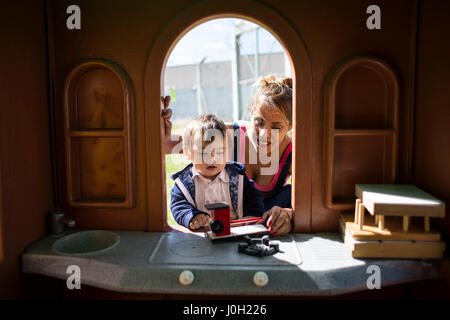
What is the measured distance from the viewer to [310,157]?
1654mm

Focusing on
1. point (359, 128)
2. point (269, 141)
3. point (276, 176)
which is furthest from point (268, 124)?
point (359, 128)

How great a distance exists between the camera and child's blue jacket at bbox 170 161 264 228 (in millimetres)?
2020

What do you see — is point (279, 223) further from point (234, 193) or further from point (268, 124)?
point (268, 124)

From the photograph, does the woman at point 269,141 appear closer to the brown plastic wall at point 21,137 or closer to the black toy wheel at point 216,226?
the black toy wheel at point 216,226

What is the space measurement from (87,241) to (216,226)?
25.3 inches

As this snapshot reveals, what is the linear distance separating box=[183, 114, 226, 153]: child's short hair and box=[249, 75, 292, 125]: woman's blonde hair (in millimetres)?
373

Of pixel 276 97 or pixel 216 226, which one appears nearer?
pixel 216 226

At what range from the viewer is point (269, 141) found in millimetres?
2320

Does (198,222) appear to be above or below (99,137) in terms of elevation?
below

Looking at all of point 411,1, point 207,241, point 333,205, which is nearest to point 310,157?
point 333,205

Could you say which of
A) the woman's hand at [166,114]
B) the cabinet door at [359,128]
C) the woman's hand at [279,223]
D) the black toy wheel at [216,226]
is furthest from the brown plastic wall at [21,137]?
the cabinet door at [359,128]

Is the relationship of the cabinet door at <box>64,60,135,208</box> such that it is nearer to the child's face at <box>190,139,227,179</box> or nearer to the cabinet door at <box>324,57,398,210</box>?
the child's face at <box>190,139,227,179</box>

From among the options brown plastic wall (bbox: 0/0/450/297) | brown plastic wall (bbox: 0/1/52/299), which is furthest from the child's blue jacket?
brown plastic wall (bbox: 0/1/52/299)

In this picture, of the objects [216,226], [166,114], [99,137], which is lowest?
[216,226]
